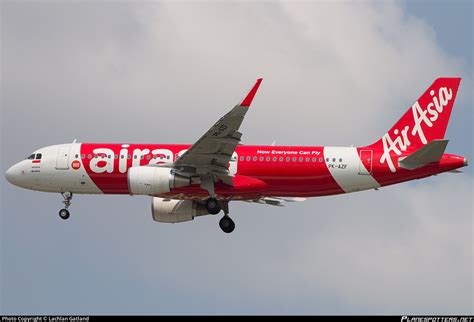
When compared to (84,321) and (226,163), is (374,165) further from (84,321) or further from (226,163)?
(84,321)

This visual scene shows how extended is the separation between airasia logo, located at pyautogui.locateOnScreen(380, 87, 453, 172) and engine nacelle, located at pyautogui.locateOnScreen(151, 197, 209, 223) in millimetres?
12892

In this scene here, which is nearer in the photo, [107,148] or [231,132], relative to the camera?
[231,132]

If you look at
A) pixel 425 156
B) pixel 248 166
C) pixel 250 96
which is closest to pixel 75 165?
pixel 248 166

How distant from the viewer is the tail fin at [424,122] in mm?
71938

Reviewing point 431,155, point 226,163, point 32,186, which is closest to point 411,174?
point 431,155

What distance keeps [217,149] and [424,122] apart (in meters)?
Result: 13.3

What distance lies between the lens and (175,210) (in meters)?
76.3

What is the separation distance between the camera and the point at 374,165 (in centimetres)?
7050

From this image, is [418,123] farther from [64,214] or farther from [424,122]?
[64,214]

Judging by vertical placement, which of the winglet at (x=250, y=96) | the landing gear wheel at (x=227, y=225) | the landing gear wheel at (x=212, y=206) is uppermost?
the winglet at (x=250, y=96)

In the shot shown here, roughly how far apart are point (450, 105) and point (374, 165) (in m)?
6.61

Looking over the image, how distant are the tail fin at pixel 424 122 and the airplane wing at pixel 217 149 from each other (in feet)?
31.0

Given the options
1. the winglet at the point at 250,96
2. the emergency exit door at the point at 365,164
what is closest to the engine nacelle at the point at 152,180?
the winglet at the point at 250,96

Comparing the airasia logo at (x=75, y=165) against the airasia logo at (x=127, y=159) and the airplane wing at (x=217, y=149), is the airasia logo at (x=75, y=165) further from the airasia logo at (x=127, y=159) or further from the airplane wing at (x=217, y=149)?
the airplane wing at (x=217, y=149)
